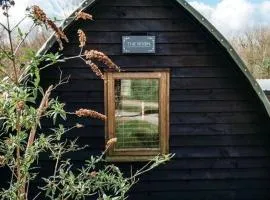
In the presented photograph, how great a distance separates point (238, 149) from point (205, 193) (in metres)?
0.85

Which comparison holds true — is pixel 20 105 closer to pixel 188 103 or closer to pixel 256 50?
pixel 188 103

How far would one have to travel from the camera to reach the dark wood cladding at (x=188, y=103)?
7.11 meters

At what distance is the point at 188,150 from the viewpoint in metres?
7.52

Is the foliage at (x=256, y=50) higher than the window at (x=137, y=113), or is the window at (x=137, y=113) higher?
the foliage at (x=256, y=50)

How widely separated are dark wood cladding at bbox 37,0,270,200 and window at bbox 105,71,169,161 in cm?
13

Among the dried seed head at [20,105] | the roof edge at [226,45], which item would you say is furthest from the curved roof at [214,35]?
the dried seed head at [20,105]

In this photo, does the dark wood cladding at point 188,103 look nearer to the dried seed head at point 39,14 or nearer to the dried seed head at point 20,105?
the dried seed head at point 20,105

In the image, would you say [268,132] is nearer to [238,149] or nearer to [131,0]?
[238,149]

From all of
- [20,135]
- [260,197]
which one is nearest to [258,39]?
[260,197]

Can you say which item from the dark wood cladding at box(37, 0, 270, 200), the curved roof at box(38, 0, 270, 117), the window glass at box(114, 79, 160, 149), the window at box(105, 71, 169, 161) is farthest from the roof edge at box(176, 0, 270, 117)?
the window glass at box(114, 79, 160, 149)

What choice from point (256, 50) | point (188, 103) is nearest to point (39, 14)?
point (188, 103)

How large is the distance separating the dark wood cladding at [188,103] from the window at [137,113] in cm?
13

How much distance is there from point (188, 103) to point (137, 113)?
804 millimetres

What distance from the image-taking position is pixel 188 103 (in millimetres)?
7391
